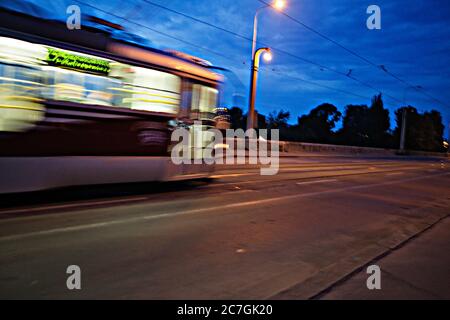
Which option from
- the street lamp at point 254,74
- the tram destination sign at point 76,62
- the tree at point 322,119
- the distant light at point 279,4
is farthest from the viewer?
the tree at point 322,119

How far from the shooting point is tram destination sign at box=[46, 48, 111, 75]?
6633 millimetres

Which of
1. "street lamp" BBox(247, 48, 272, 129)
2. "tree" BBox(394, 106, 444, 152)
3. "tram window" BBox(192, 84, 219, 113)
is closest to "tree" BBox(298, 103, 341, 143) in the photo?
"tree" BBox(394, 106, 444, 152)

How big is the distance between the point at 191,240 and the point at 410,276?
2.88 metres

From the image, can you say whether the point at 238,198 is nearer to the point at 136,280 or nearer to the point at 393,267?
the point at 393,267

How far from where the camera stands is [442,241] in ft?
20.6

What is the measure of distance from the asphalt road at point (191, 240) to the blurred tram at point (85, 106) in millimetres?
653

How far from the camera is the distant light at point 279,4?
831 inches

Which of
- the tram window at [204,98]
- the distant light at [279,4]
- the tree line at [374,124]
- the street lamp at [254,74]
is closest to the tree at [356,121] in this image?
the tree line at [374,124]

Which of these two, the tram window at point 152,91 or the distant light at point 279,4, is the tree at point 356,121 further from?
the tram window at point 152,91

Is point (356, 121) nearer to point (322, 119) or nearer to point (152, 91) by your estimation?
point (322, 119)

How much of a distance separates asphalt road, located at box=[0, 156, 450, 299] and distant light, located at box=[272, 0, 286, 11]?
15.3 metres

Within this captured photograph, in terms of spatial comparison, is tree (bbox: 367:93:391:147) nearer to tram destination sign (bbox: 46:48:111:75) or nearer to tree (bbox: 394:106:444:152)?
tree (bbox: 394:106:444:152)

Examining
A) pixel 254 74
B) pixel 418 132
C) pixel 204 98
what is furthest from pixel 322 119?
pixel 204 98

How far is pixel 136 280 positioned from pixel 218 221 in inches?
109
